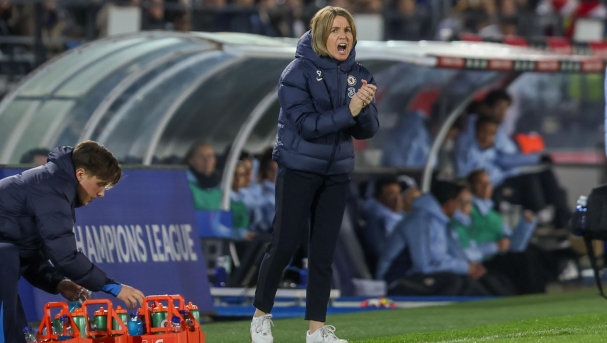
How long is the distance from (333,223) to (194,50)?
15.2ft

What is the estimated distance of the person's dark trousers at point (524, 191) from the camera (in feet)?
49.8

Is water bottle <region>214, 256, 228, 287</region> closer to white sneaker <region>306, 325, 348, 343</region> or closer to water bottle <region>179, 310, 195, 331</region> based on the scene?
white sneaker <region>306, 325, 348, 343</region>

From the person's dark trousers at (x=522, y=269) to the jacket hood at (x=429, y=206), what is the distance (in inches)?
27.5

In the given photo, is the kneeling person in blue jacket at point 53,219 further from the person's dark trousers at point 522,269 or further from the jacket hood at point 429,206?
the person's dark trousers at point 522,269

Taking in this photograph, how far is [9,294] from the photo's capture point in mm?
6992

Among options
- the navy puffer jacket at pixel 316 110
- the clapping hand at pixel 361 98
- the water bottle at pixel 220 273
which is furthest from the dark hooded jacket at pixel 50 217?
the water bottle at pixel 220 273

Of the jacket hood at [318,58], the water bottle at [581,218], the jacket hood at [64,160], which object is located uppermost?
the jacket hood at [318,58]

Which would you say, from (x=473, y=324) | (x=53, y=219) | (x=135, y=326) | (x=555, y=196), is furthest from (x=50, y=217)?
(x=555, y=196)

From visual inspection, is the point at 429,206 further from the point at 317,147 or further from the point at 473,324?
the point at 317,147

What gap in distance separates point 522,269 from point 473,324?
422cm

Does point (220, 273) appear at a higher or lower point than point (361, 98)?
lower

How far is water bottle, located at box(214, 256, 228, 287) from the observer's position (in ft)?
40.7

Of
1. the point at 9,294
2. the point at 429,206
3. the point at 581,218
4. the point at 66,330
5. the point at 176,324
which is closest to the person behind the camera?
the point at 66,330

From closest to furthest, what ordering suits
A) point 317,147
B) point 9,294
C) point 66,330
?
point 66,330 < point 9,294 < point 317,147
